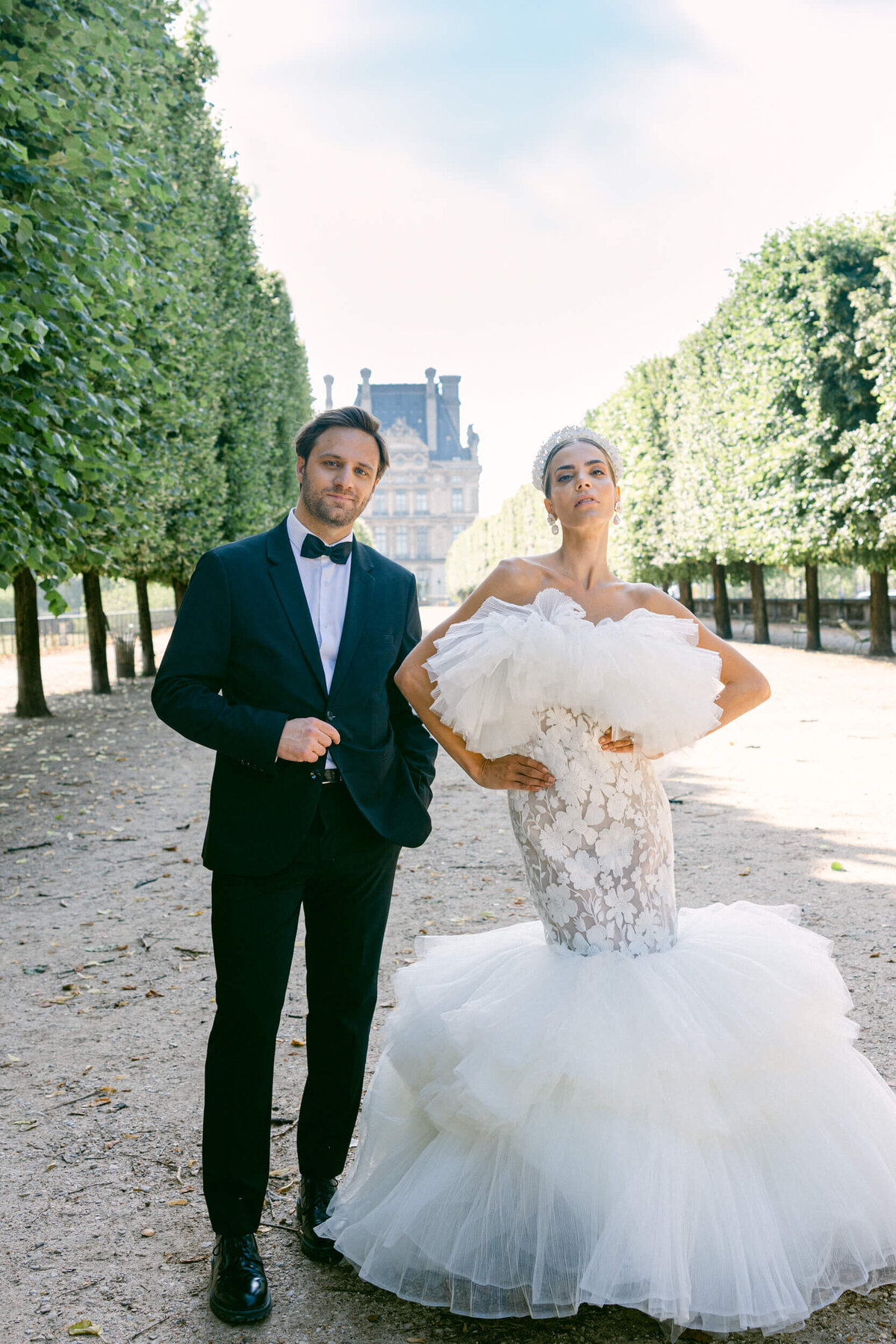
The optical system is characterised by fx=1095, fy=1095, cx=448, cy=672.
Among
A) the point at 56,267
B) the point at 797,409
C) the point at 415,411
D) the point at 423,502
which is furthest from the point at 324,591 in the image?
the point at 415,411

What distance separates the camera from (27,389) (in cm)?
765

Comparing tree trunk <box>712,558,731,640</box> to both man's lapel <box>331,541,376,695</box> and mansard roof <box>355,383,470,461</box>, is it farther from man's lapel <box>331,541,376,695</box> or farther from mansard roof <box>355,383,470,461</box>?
mansard roof <box>355,383,470,461</box>

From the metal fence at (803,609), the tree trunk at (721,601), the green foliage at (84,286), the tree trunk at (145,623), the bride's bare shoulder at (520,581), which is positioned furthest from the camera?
the metal fence at (803,609)

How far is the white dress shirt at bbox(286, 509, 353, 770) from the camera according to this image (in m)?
2.91

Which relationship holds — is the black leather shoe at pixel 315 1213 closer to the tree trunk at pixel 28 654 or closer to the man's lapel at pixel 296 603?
the man's lapel at pixel 296 603

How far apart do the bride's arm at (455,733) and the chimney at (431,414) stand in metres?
121

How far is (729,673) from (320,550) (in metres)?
1.15

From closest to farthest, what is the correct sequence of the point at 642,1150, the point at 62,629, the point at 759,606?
the point at 642,1150 < the point at 759,606 < the point at 62,629

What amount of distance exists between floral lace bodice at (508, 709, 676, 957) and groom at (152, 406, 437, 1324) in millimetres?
388

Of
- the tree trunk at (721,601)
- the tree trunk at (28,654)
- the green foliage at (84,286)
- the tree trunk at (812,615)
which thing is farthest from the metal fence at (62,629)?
the green foliage at (84,286)

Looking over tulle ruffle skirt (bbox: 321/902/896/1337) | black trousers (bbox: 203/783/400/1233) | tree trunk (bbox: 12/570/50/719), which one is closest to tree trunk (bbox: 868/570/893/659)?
tree trunk (bbox: 12/570/50/719)

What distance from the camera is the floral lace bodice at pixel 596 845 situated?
276 cm

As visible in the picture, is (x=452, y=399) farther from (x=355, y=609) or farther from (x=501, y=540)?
(x=355, y=609)

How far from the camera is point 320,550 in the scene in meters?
2.90
